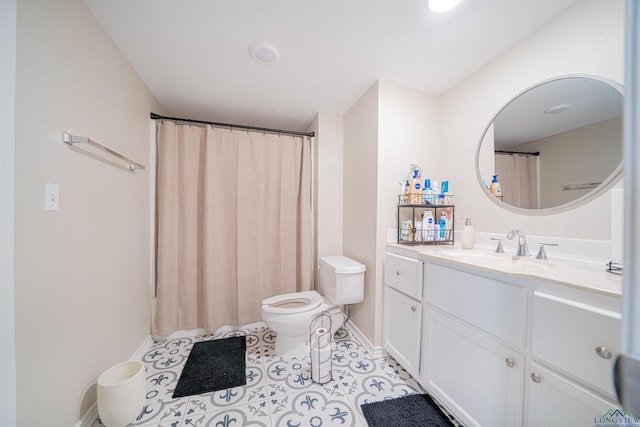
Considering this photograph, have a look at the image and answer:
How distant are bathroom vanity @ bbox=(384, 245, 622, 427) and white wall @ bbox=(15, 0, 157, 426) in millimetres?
1777

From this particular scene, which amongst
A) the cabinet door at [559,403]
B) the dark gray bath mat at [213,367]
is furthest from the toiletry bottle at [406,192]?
the dark gray bath mat at [213,367]

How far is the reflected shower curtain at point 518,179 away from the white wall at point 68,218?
7.80ft

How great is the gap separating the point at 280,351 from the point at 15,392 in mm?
1293

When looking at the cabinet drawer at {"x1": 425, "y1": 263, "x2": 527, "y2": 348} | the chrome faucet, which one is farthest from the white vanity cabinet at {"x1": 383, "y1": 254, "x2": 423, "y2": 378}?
the chrome faucet

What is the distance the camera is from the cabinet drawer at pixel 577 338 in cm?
67

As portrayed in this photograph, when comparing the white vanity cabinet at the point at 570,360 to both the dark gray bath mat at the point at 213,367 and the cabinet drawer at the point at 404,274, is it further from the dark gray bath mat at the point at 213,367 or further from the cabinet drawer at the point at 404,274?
the dark gray bath mat at the point at 213,367

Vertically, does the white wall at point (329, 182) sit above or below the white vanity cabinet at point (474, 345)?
above

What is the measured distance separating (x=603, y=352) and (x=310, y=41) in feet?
6.08

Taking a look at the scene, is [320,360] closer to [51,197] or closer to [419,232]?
[419,232]

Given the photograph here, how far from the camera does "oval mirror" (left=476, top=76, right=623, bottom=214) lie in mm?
1051

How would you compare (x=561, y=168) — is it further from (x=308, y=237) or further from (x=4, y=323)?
(x=4, y=323)

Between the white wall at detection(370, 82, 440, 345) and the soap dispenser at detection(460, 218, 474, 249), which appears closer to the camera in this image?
the soap dispenser at detection(460, 218, 474, 249)

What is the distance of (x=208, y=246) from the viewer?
2.04 m

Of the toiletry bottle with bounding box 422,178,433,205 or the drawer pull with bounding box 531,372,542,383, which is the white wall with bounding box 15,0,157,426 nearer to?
the drawer pull with bounding box 531,372,542,383
